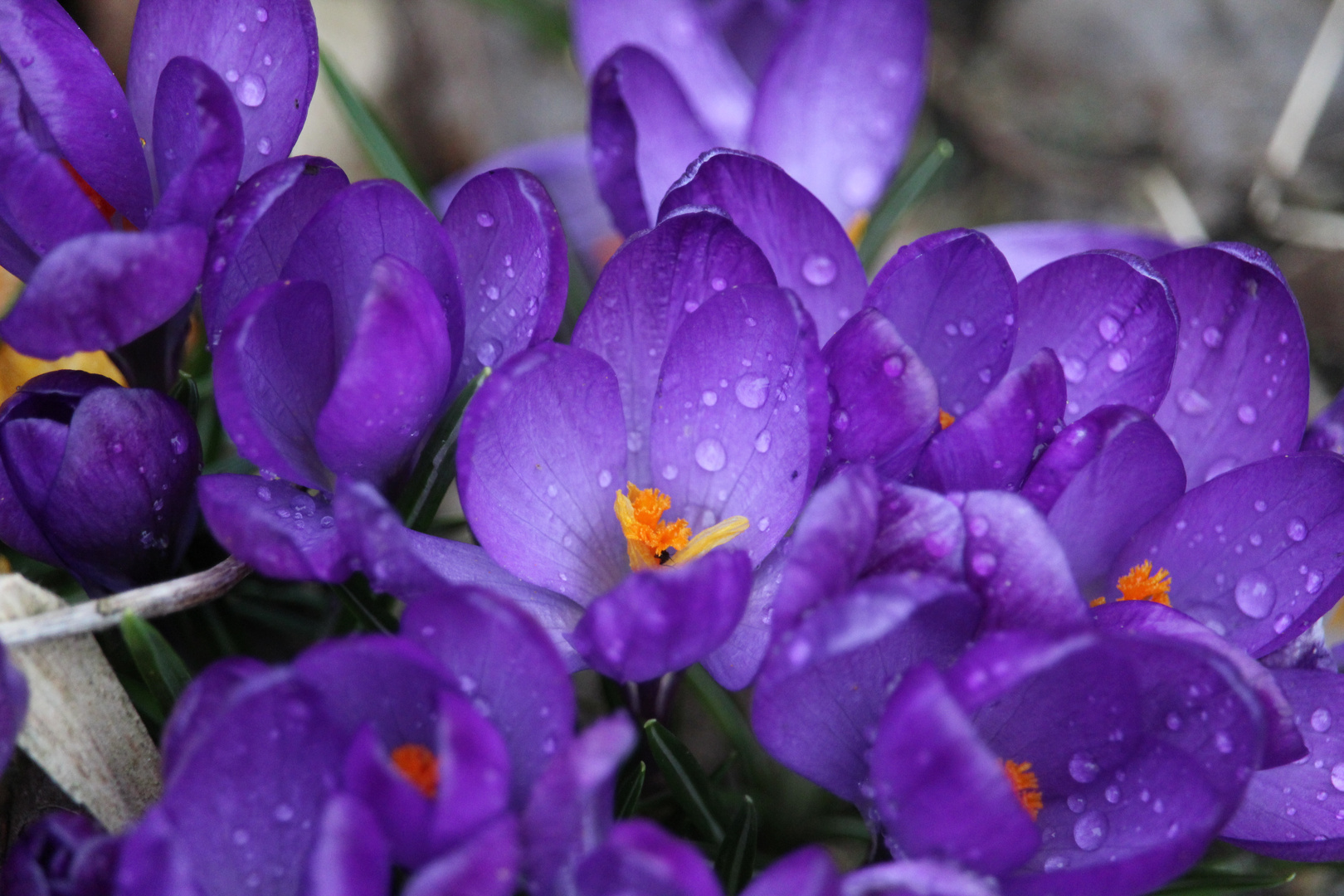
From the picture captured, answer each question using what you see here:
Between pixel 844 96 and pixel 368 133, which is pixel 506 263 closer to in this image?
pixel 368 133

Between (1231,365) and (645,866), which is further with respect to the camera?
(1231,365)

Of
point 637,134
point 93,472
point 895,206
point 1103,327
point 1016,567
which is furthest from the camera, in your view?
point 895,206

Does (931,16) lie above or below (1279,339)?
above

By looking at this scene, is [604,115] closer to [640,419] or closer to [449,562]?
[640,419]

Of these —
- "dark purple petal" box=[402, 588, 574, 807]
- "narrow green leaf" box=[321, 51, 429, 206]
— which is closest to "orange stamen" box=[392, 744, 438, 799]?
"dark purple petal" box=[402, 588, 574, 807]

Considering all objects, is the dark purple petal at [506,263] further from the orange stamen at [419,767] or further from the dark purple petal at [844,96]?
the dark purple petal at [844,96]

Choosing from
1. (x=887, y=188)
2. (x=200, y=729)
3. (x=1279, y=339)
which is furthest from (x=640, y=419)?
(x=887, y=188)

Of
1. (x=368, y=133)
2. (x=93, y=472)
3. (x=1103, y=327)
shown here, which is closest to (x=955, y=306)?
(x=1103, y=327)

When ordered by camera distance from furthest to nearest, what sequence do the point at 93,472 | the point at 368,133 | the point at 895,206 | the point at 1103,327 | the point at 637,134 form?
1. the point at 895,206
2. the point at 368,133
3. the point at 637,134
4. the point at 1103,327
5. the point at 93,472
